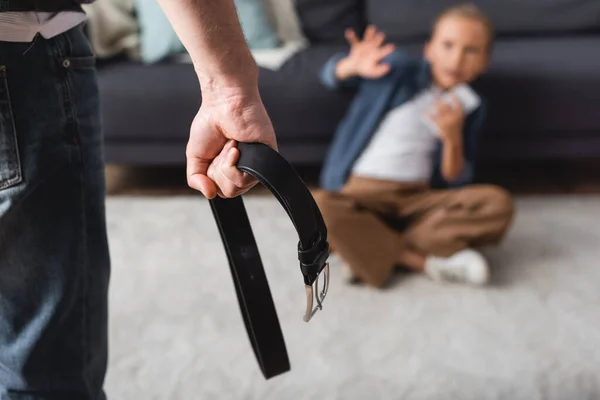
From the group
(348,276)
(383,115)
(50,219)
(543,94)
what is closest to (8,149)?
(50,219)

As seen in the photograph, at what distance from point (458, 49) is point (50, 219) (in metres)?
1.29

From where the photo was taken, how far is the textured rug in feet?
4.06

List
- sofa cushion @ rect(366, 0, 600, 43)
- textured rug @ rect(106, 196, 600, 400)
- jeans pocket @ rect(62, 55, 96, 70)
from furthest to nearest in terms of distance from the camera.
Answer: sofa cushion @ rect(366, 0, 600, 43) → textured rug @ rect(106, 196, 600, 400) → jeans pocket @ rect(62, 55, 96, 70)

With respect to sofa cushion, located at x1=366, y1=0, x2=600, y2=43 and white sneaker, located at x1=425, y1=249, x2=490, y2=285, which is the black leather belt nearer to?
white sneaker, located at x1=425, y1=249, x2=490, y2=285

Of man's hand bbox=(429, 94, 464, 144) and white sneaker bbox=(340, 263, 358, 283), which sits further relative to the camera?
man's hand bbox=(429, 94, 464, 144)

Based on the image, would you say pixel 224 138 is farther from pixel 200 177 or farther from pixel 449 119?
pixel 449 119

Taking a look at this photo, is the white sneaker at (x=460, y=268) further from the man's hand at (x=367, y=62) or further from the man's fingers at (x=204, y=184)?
the man's fingers at (x=204, y=184)

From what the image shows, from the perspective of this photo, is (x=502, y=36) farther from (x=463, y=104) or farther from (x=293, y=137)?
(x=293, y=137)

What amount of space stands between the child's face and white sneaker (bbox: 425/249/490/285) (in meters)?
0.50

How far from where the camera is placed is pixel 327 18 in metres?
2.43

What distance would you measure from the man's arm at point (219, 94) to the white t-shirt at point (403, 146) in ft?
3.70

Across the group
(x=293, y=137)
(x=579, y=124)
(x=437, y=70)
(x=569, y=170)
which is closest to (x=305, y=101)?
(x=293, y=137)

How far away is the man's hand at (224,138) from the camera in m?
0.62

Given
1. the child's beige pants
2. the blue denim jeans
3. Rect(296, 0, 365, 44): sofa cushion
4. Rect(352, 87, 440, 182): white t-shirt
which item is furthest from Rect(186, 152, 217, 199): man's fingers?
Rect(296, 0, 365, 44): sofa cushion
